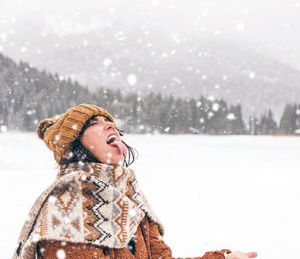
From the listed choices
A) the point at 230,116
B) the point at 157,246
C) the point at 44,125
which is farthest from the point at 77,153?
the point at 230,116

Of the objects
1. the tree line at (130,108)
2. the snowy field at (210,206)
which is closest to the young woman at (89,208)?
the snowy field at (210,206)

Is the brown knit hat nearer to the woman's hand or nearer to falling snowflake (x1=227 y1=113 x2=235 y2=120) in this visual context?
the woman's hand

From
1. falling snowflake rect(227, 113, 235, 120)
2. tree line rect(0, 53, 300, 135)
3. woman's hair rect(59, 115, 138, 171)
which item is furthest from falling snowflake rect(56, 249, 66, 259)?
falling snowflake rect(227, 113, 235, 120)

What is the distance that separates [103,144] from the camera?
1.22 metres

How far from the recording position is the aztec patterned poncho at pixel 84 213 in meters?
0.96

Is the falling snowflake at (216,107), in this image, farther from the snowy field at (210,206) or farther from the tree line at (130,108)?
the snowy field at (210,206)

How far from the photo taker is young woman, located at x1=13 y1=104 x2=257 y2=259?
3.16ft

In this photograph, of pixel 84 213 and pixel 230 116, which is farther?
pixel 230 116

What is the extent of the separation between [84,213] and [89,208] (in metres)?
0.03

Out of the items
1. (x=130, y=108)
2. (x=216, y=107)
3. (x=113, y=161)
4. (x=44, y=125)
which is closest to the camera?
(x=113, y=161)

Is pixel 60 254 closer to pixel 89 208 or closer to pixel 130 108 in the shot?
pixel 89 208

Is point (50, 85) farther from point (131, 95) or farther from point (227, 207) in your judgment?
point (227, 207)

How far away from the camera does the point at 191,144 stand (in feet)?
30.3

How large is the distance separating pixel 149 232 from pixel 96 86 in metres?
8.62
